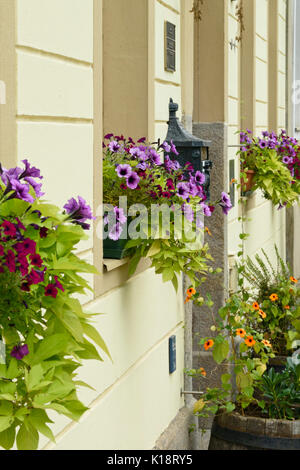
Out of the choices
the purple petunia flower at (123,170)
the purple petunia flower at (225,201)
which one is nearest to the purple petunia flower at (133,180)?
the purple petunia flower at (123,170)

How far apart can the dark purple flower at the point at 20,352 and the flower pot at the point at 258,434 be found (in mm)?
2390

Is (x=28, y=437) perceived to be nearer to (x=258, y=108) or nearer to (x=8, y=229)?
(x=8, y=229)

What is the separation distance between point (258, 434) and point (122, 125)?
1.51 meters

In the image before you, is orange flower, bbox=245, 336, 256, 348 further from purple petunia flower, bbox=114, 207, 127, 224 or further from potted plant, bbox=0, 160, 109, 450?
potted plant, bbox=0, 160, 109, 450

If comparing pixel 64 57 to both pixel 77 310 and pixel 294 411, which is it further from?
pixel 294 411

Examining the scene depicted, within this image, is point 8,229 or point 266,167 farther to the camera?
point 266,167

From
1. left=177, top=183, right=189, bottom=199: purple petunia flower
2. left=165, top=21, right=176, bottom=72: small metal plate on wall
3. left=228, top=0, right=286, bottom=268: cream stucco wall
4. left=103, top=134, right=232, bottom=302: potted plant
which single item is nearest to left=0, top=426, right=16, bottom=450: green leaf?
left=103, top=134, right=232, bottom=302: potted plant

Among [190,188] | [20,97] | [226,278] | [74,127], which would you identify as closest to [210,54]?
[226,278]

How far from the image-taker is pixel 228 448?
4.14 metres

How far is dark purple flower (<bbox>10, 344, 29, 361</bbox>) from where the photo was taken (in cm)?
190

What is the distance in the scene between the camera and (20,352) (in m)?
1.90

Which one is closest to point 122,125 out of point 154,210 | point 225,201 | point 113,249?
point 225,201

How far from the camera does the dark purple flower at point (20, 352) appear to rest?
1897 millimetres

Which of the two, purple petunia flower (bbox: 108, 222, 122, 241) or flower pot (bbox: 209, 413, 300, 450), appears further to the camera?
flower pot (bbox: 209, 413, 300, 450)
